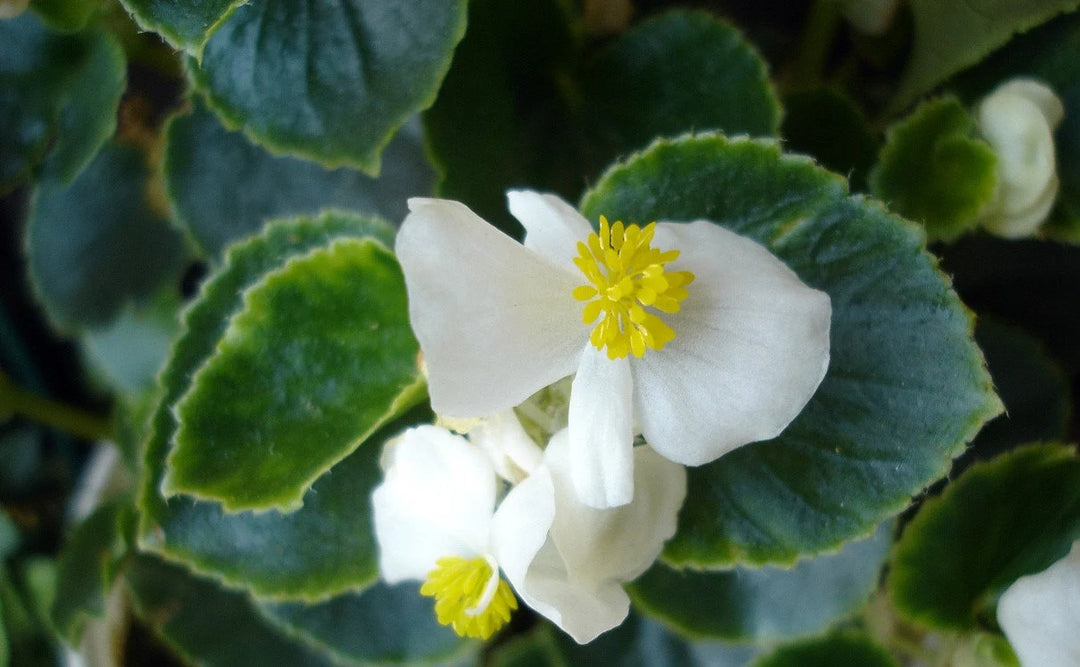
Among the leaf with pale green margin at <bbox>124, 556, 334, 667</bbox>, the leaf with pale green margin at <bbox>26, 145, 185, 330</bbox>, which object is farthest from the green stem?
the leaf with pale green margin at <bbox>124, 556, 334, 667</bbox>

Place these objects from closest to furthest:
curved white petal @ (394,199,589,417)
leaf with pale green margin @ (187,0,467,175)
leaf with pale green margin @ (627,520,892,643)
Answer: curved white petal @ (394,199,589,417), leaf with pale green margin @ (187,0,467,175), leaf with pale green margin @ (627,520,892,643)

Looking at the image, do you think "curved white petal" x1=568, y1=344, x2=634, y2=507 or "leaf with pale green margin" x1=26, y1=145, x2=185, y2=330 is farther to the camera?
"leaf with pale green margin" x1=26, y1=145, x2=185, y2=330

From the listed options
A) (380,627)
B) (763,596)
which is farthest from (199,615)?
(763,596)

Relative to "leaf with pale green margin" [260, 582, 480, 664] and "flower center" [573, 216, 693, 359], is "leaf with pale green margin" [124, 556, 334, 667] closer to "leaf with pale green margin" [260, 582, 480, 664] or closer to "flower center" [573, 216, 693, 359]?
"leaf with pale green margin" [260, 582, 480, 664]

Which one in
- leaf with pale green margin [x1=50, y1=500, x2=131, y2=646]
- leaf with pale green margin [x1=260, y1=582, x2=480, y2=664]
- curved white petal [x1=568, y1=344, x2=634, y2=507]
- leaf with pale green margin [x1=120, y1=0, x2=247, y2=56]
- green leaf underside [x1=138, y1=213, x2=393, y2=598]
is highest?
leaf with pale green margin [x1=120, y1=0, x2=247, y2=56]

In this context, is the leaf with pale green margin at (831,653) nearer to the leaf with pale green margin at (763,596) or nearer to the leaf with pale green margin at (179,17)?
the leaf with pale green margin at (763,596)

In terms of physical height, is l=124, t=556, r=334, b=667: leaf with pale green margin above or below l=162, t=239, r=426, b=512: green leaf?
below
